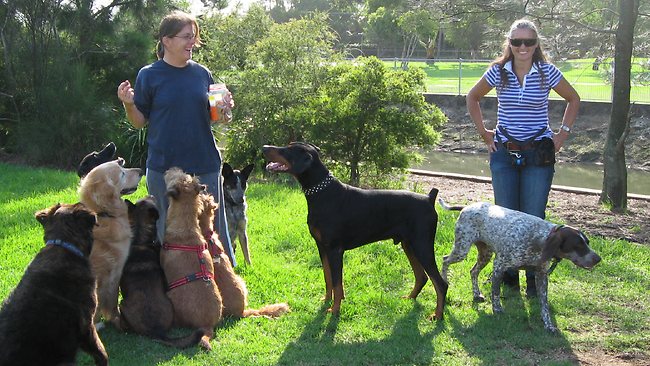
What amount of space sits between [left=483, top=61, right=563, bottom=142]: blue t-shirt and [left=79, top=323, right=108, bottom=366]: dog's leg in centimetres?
405

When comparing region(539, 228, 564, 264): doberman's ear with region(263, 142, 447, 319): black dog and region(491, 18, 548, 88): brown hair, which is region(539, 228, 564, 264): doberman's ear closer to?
region(263, 142, 447, 319): black dog

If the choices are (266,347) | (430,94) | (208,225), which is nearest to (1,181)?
(208,225)

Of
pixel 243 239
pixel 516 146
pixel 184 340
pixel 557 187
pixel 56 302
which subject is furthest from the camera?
pixel 557 187

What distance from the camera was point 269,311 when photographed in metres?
5.73

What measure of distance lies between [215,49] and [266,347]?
12.1m

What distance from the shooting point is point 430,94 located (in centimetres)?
2483

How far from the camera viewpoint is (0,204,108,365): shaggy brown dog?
153 inches

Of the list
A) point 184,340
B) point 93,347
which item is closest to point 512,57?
point 184,340

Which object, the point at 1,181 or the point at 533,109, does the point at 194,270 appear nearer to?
the point at 533,109

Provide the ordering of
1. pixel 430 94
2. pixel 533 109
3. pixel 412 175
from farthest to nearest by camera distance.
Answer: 1. pixel 430 94
2. pixel 412 175
3. pixel 533 109

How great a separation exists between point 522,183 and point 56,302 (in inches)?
170

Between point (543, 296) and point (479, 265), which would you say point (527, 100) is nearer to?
point (479, 265)

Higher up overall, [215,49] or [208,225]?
[215,49]

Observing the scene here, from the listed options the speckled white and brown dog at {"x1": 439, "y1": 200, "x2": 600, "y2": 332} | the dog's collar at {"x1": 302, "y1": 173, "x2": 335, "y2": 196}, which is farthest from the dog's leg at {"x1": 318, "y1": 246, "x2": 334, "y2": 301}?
the speckled white and brown dog at {"x1": 439, "y1": 200, "x2": 600, "y2": 332}
